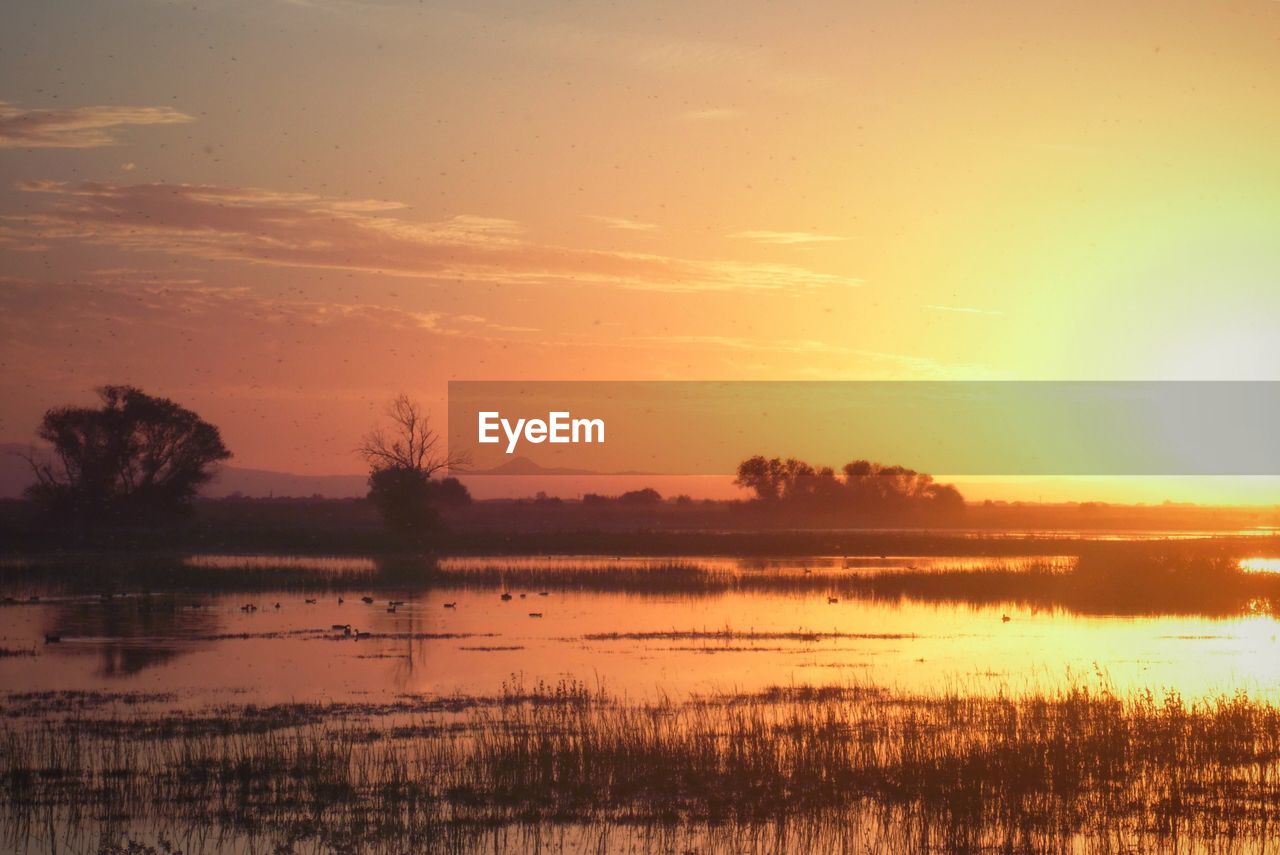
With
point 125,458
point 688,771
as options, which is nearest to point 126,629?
point 688,771

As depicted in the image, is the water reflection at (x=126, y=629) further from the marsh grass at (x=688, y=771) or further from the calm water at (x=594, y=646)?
the marsh grass at (x=688, y=771)

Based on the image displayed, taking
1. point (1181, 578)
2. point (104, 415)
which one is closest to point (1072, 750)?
point (1181, 578)

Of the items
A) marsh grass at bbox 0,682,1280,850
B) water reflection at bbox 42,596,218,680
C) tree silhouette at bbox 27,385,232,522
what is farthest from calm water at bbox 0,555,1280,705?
tree silhouette at bbox 27,385,232,522

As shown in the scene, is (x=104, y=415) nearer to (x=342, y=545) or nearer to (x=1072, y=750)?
(x=342, y=545)

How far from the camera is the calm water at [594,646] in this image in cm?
2322

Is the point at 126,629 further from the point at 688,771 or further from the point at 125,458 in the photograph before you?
the point at 125,458

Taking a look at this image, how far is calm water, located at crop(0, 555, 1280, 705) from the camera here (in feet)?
76.2

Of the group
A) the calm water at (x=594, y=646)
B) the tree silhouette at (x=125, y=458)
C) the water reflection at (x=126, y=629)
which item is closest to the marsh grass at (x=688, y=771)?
the calm water at (x=594, y=646)

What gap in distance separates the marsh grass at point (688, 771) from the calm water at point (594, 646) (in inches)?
129

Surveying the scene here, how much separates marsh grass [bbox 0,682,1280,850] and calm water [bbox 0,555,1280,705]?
129 inches

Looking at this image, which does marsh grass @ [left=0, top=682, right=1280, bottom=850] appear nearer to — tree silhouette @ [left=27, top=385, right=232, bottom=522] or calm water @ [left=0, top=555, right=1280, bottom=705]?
calm water @ [left=0, top=555, right=1280, bottom=705]

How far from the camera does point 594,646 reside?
2886cm

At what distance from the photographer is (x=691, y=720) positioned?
742 inches

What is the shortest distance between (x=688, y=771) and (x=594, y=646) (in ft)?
44.4
